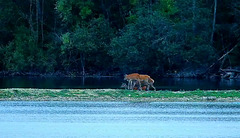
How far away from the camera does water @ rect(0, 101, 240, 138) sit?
71.3ft

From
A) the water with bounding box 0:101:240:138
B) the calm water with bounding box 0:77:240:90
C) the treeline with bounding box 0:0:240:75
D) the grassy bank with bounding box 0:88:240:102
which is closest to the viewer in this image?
the water with bounding box 0:101:240:138

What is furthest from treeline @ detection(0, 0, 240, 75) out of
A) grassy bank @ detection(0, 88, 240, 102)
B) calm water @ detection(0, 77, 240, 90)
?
grassy bank @ detection(0, 88, 240, 102)

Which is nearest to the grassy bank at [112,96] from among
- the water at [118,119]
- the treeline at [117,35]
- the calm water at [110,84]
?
the water at [118,119]

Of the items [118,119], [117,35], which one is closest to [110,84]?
[117,35]

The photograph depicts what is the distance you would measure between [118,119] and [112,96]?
791 cm

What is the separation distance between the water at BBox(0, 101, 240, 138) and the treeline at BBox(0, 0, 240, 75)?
82.5 ft

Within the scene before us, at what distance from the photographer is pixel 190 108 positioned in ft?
100

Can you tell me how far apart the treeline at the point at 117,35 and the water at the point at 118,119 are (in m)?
25.2

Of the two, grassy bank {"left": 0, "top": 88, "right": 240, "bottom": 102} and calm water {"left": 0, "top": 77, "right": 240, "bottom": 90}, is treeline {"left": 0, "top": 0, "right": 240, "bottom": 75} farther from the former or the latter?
grassy bank {"left": 0, "top": 88, "right": 240, "bottom": 102}

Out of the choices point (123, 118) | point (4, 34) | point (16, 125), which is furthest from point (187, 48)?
point (16, 125)

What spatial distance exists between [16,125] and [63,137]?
334 centimetres

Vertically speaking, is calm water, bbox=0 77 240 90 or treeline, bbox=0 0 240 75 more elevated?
treeline, bbox=0 0 240 75

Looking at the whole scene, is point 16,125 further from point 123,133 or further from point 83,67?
point 83,67

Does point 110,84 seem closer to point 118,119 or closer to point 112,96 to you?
point 112,96
